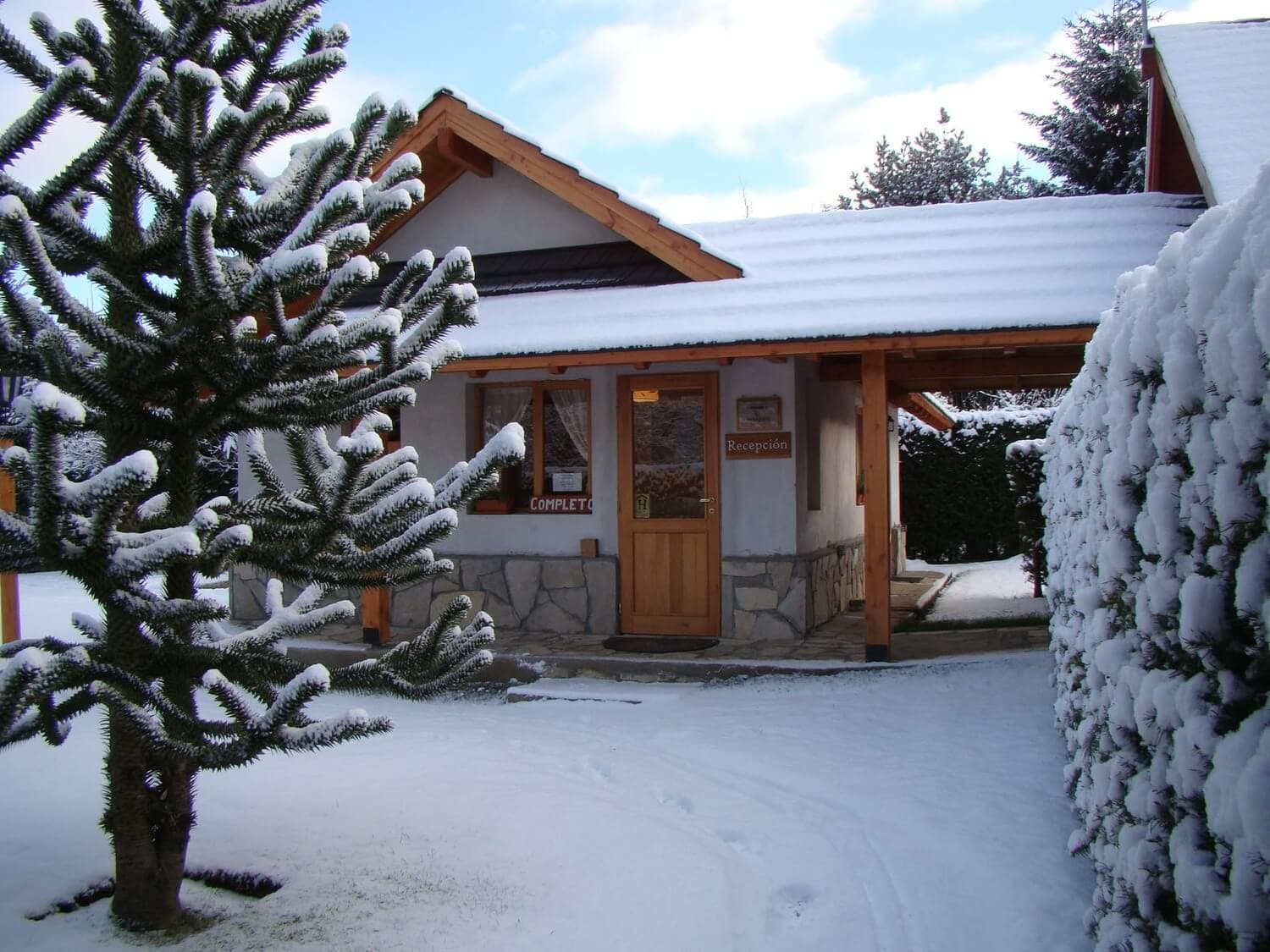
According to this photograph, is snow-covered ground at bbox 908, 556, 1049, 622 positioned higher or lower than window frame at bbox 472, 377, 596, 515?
lower

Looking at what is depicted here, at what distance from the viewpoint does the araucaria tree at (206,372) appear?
3.06m

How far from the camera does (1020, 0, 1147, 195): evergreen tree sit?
24.8 metres

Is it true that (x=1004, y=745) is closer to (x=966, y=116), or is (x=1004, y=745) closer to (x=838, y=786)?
(x=838, y=786)

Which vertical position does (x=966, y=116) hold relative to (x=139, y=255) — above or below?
above

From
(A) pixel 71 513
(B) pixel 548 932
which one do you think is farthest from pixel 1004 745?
(A) pixel 71 513

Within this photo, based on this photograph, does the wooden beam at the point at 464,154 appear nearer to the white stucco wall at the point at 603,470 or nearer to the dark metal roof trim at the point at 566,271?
the dark metal roof trim at the point at 566,271

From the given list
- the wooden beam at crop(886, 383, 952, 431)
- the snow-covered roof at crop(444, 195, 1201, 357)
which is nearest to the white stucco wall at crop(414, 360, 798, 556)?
the snow-covered roof at crop(444, 195, 1201, 357)

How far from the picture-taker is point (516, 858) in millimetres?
4363

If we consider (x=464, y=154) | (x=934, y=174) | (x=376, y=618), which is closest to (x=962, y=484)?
(x=464, y=154)

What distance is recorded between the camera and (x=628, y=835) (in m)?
4.70

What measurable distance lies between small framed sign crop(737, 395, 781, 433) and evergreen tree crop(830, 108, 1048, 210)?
2204cm

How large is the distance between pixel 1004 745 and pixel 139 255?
17.6 feet

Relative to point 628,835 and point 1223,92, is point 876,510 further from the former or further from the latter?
point 1223,92

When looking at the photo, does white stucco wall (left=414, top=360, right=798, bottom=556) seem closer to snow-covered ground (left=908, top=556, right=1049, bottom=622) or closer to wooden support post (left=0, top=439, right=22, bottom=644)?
snow-covered ground (left=908, top=556, right=1049, bottom=622)
